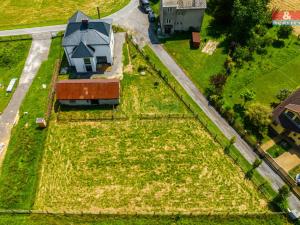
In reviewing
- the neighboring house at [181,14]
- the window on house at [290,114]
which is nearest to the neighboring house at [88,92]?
the neighboring house at [181,14]

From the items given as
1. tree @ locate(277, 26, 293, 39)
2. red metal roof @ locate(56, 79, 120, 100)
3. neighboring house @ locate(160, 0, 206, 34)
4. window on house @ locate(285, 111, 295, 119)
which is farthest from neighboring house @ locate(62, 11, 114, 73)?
tree @ locate(277, 26, 293, 39)

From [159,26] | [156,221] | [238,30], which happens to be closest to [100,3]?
[159,26]

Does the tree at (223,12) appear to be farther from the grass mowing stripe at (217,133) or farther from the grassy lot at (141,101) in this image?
the grassy lot at (141,101)

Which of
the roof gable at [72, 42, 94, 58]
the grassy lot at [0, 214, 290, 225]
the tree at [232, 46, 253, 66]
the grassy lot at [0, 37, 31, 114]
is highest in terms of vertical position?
the roof gable at [72, 42, 94, 58]

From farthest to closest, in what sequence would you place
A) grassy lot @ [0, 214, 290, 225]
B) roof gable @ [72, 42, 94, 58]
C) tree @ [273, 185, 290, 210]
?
roof gable @ [72, 42, 94, 58], grassy lot @ [0, 214, 290, 225], tree @ [273, 185, 290, 210]

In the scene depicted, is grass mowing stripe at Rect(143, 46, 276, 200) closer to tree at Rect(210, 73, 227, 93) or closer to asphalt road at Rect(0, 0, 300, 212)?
asphalt road at Rect(0, 0, 300, 212)

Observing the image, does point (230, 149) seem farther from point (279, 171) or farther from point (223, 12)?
point (223, 12)

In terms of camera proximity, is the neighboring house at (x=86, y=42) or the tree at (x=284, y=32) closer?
the neighboring house at (x=86, y=42)
